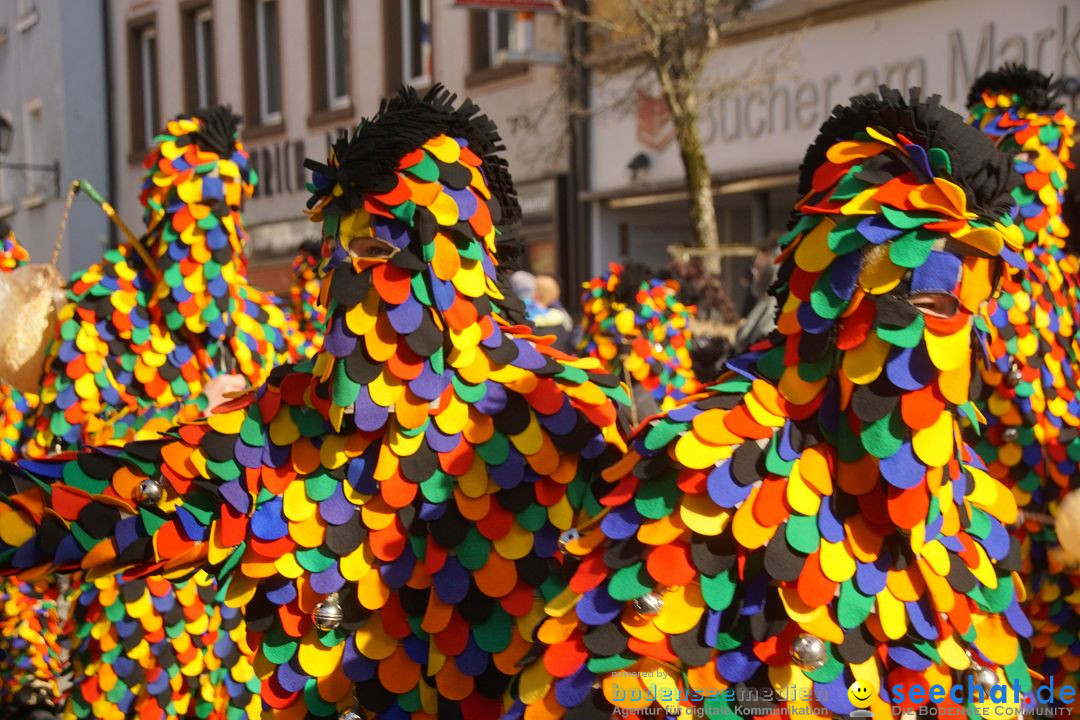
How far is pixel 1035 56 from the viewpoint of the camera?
8.54 meters

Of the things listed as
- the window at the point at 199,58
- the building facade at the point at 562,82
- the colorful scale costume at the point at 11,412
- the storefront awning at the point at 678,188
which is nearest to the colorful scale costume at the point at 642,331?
the building facade at the point at 562,82

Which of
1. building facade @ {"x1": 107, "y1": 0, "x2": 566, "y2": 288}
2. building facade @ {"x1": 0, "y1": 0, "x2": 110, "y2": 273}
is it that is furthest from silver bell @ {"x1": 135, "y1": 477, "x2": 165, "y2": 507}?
building facade @ {"x1": 0, "y1": 0, "x2": 110, "y2": 273}

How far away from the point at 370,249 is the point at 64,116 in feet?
61.5

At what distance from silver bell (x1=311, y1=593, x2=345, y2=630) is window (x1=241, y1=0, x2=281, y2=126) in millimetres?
15172

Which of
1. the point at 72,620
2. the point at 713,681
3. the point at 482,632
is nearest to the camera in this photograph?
the point at 713,681

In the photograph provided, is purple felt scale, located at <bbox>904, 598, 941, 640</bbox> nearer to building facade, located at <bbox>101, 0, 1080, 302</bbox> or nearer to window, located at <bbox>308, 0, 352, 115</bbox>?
building facade, located at <bbox>101, 0, 1080, 302</bbox>

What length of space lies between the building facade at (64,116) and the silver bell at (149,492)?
1796 cm

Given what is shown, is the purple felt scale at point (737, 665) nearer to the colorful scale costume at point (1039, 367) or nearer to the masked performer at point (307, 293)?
the colorful scale costume at point (1039, 367)

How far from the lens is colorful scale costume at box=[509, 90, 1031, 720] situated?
189 centimetres

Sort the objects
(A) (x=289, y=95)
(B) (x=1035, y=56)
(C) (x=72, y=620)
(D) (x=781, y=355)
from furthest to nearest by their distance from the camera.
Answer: (A) (x=289, y=95) → (B) (x=1035, y=56) → (C) (x=72, y=620) → (D) (x=781, y=355)

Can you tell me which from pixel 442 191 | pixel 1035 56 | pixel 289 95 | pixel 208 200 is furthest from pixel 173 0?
pixel 442 191

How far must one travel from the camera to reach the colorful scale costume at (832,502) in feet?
6.19

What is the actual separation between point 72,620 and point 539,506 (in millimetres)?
1699

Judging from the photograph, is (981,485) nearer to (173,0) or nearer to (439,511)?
(439,511)
